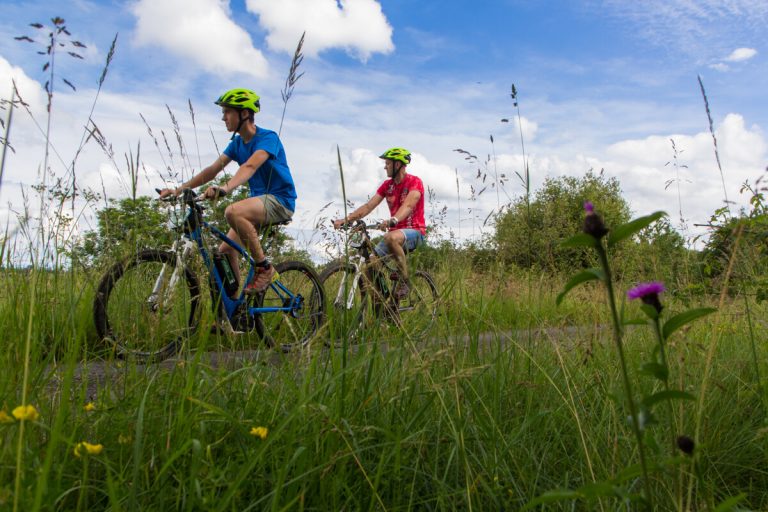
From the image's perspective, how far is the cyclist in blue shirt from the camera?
4.45 meters

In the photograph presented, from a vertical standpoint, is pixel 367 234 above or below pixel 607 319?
above

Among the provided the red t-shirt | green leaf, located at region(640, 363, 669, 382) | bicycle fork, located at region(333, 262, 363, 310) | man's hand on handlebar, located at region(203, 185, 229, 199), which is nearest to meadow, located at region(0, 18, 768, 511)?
green leaf, located at region(640, 363, 669, 382)

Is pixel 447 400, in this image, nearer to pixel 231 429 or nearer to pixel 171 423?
pixel 231 429

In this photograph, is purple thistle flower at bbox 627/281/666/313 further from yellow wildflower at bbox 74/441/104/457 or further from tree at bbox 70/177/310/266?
tree at bbox 70/177/310/266

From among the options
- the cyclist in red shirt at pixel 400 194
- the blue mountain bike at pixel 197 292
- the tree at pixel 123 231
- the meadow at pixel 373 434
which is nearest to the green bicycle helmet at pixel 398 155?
the cyclist in red shirt at pixel 400 194

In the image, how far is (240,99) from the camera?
4605 millimetres

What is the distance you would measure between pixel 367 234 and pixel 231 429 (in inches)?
176

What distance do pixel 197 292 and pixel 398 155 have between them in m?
3.74

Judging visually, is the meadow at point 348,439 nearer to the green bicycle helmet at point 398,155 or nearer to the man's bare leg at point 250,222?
the man's bare leg at point 250,222

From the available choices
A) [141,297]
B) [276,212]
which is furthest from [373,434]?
[276,212]

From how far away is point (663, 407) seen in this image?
6.31 ft

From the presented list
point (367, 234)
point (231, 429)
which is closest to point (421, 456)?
point (231, 429)

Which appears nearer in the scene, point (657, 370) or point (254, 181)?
point (657, 370)

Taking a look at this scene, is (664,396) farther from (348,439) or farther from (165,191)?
(165,191)
